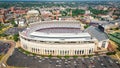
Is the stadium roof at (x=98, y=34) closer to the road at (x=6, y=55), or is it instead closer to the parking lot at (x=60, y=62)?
the parking lot at (x=60, y=62)

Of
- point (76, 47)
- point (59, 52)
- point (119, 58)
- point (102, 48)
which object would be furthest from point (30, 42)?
point (119, 58)

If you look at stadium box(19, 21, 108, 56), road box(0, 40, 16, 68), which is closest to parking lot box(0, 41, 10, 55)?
road box(0, 40, 16, 68)

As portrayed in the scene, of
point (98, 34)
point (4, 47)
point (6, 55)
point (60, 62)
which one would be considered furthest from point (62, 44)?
point (4, 47)

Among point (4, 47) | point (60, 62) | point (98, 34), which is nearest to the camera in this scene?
point (60, 62)

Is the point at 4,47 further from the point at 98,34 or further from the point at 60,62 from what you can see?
the point at 98,34

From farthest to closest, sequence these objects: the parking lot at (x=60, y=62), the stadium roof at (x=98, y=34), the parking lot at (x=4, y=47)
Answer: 1. the stadium roof at (x=98, y=34)
2. the parking lot at (x=4, y=47)
3. the parking lot at (x=60, y=62)

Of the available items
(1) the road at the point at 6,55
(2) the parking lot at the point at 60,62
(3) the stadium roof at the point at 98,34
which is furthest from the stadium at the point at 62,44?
(1) the road at the point at 6,55

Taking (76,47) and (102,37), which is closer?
(76,47)

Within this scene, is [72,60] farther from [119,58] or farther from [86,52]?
[119,58]
